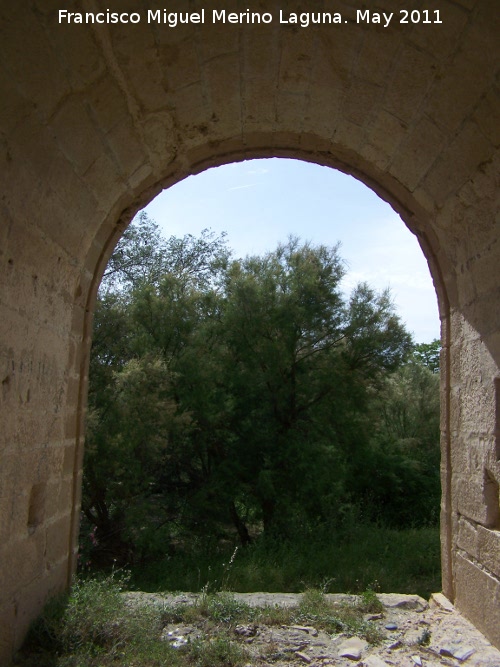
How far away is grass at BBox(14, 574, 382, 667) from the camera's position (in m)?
2.98

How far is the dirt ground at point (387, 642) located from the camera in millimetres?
3100

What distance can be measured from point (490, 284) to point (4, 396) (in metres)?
2.77

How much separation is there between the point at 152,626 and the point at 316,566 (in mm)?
6099

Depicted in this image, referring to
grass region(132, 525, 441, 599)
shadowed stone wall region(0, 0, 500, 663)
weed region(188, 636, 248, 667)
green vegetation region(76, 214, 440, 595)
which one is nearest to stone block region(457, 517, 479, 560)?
shadowed stone wall region(0, 0, 500, 663)

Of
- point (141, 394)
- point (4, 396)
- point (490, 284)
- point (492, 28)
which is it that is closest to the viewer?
point (492, 28)

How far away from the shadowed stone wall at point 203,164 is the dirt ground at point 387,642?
18 cm

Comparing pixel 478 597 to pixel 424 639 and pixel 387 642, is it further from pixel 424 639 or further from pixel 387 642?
pixel 387 642

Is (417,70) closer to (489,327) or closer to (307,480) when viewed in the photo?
(489,327)

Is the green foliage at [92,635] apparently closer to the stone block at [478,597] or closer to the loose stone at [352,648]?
the loose stone at [352,648]

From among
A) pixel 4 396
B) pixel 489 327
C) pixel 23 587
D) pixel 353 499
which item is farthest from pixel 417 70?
pixel 353 499

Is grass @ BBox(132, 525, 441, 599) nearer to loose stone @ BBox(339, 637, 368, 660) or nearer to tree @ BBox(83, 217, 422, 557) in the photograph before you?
tree @ BBox(83, 217, 422, 557)

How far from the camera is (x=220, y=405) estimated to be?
11.5m

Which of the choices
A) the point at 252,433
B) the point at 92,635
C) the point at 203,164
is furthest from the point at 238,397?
the point at 92,635

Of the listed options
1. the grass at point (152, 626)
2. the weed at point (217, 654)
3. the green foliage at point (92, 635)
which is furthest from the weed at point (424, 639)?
the green foliage at point (92, 635)
